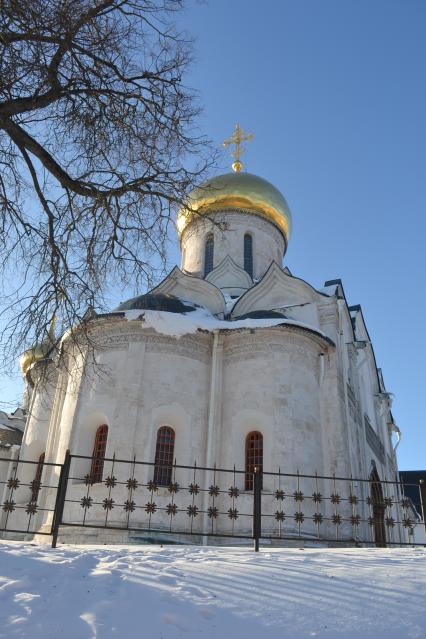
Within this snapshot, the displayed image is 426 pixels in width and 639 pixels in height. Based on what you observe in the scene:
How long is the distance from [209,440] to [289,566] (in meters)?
6.38

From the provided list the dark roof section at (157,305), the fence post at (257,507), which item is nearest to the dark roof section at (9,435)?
the dark roof section at (157,305)

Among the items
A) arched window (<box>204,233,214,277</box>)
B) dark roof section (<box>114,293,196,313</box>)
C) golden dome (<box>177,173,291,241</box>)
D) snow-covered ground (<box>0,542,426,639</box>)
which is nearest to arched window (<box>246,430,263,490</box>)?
dark roof section (<box>114,293,196,313</box>)

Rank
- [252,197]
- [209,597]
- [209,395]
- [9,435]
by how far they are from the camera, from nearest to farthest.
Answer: [209,597] < [209,395] < [9,435] < [252,197]

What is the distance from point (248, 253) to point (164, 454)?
8.17 metres

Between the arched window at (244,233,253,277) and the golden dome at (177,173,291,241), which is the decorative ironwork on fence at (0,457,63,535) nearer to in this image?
the golden dome at (177,173,291,241)

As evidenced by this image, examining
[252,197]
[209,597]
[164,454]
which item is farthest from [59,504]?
[252,197]

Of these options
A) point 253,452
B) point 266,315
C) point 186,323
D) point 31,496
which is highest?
point 266,315

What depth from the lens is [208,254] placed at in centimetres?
1783

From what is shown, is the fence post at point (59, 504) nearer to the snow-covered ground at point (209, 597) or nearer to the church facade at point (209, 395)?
the snow-covered ground at point (209, 597)

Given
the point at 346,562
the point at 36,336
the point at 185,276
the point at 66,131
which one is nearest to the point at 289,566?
the point at 346,562

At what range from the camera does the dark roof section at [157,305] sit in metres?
12.1

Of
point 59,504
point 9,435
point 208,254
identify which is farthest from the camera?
point 208,254

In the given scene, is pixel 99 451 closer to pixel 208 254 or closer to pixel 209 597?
pixel 209 597

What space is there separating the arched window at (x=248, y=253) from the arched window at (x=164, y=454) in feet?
23.3
